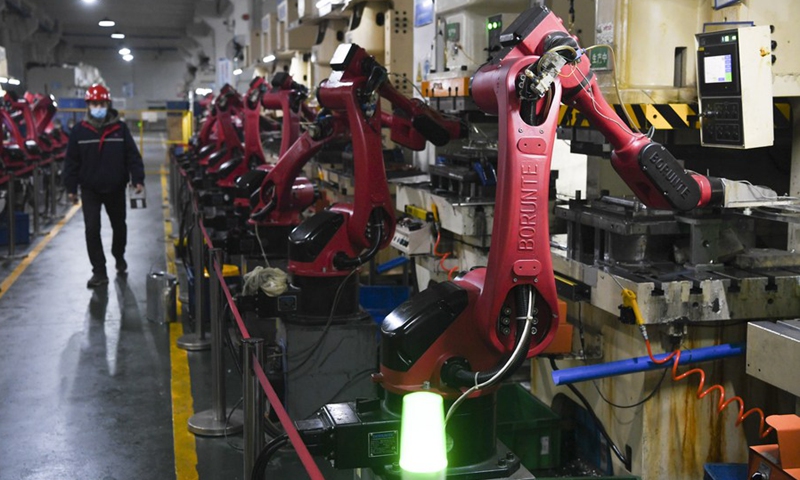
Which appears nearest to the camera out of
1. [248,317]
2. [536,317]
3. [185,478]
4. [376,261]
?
[536,317]

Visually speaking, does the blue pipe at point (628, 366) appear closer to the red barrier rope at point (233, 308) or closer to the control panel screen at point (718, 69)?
the control panel screen at point (718, 69)

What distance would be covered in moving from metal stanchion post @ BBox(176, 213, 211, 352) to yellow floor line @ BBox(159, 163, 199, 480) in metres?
0.08

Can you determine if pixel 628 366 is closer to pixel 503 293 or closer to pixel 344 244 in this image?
pixel 503 293

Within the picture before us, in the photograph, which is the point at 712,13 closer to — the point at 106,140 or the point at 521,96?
the point at 521,96

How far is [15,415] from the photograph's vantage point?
518cm

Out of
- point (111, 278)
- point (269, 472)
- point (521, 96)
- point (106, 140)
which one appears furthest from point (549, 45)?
point (111, 278)

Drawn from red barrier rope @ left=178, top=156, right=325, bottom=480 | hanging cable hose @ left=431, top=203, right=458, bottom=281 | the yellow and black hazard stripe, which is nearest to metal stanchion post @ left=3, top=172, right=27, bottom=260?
hanging cable hose @ left=431, top=203, right=458, bottom=281

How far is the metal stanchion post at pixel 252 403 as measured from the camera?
3.25 meters

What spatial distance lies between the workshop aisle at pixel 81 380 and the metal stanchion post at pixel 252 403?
1.24 m

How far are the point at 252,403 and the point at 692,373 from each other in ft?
5.45

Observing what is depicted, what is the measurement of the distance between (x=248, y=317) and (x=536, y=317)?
11.1 feet

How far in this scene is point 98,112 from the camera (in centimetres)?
866


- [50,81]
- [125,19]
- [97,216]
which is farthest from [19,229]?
[125,19]

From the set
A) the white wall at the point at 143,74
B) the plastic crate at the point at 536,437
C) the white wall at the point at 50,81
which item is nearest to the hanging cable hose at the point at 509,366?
the plastic crate at the point at 536,437
